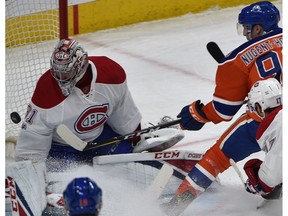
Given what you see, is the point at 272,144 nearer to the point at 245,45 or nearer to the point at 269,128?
the point at 269,128

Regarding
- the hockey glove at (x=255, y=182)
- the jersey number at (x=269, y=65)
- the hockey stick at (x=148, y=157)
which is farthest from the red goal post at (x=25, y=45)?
the hockey glove at (x=255, y=182)

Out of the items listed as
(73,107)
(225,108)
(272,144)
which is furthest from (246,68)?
(73,107)

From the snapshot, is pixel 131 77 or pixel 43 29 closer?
pixel 43 29

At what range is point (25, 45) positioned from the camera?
14.1 ft

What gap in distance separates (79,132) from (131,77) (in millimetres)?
1654

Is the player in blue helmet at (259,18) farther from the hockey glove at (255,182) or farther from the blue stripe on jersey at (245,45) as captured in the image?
the hockey glove at (255,182)

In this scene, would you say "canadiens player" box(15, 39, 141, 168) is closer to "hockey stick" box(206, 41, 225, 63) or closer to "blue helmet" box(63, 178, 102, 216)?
"hockey stick" box(206, 41, 225, 63)

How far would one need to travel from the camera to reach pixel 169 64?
5.25 meters

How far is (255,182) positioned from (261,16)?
664 millimetres

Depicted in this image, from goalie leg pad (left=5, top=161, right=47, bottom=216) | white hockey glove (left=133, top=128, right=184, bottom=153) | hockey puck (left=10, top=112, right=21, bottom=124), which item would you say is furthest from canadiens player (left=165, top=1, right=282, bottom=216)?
hockey puck (left=10, top=112, right=21, bottom=124)

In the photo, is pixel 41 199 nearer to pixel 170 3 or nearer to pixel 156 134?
pixel 156 134
